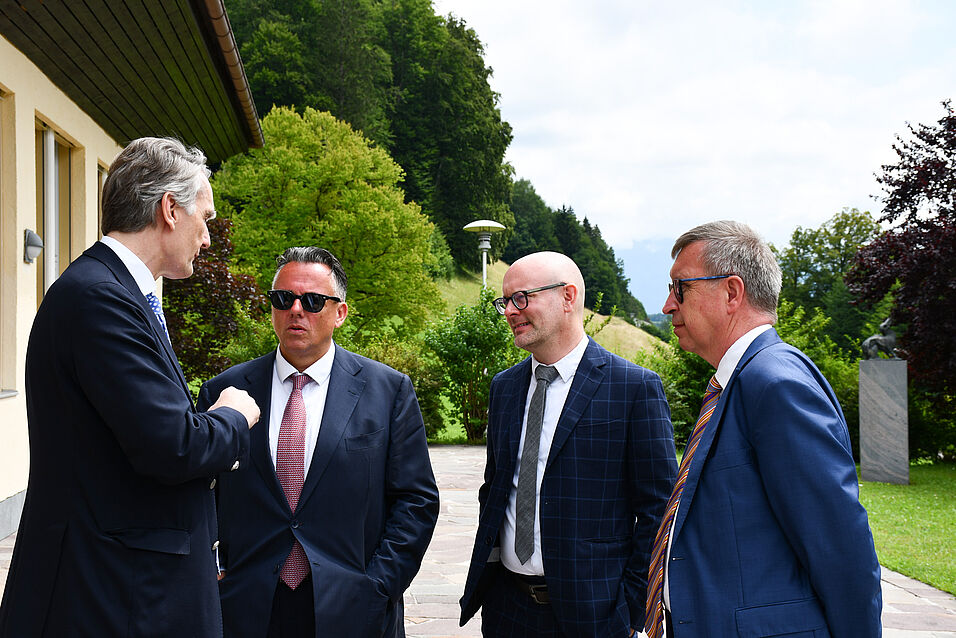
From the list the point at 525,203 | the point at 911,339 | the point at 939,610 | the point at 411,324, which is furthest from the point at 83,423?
the point at 525,203

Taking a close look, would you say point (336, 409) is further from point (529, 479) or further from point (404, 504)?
point (529, 479)

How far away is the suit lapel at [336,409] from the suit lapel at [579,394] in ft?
2.58

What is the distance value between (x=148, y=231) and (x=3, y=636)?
1.09m

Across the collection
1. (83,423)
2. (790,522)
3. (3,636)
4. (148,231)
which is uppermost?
(148,231)

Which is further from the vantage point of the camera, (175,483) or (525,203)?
(525,203)

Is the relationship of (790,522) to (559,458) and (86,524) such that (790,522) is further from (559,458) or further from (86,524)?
(86,524)

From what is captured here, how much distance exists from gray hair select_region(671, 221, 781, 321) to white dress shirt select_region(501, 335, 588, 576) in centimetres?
100

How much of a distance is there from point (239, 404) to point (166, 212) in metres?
0.58

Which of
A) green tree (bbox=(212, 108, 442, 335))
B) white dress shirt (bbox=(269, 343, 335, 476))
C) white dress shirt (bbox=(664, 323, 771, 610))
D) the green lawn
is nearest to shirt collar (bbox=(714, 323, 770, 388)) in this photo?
white dress shirt (bbox=(664, 323, 771, 610))

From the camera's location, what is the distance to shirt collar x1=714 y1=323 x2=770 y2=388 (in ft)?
7.99

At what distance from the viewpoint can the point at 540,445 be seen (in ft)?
10.8

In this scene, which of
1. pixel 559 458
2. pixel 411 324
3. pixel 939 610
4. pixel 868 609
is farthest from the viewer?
pixel 411 324

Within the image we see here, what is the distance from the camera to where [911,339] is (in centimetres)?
1612

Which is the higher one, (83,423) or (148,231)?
(148,231)
